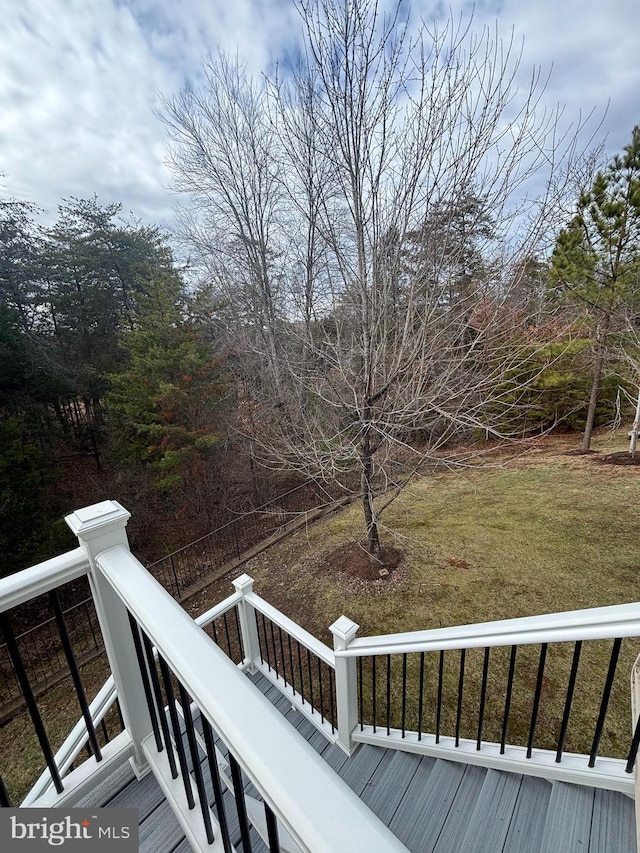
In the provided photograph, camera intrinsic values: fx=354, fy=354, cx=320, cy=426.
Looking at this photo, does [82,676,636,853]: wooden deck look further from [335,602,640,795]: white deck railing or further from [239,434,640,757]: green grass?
[239,434,640,757]: green grass

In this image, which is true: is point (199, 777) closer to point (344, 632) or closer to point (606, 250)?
point (344, 632)

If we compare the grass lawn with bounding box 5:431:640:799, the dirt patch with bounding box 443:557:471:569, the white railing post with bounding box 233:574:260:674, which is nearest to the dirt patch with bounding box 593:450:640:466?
the grass lawn with bounding box 5:431:640:799

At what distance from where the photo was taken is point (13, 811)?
1029 mm

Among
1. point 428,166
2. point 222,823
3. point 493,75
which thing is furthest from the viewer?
point 428,166

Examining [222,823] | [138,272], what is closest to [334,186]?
[222,823]

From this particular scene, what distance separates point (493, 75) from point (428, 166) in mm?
723

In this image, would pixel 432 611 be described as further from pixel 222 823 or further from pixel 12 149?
pixel 12 149

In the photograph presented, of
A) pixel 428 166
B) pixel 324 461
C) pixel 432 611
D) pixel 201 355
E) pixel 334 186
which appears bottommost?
pixel 432 611

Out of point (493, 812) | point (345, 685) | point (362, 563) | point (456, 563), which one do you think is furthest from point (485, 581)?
point (493, 812)

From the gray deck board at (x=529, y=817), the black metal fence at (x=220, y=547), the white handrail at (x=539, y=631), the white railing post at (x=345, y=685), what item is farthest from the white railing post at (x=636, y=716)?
the black metal fence at (x=220, y=547)

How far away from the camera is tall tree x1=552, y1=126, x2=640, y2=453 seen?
7.11 metres

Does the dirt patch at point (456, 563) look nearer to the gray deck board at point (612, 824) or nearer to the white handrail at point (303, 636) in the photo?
the white handrail at point (303, 636)

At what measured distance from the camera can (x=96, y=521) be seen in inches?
44.8

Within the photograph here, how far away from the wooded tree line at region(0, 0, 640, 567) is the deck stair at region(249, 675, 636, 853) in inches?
106
